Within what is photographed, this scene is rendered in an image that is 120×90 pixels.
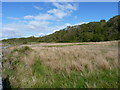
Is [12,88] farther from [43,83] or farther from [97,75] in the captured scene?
[97,75]

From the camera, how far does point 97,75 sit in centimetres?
383

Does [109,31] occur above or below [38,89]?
above

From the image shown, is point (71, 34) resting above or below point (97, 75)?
above

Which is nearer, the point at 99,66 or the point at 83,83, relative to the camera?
the point at 83,83

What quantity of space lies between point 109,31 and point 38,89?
65.5 meters

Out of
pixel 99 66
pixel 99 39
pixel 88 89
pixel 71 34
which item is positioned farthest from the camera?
pixel 71 34

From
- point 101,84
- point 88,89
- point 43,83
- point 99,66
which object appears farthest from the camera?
point 99,66

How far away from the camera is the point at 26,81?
357 centimetres

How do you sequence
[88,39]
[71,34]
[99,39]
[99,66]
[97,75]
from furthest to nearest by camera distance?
[71,34] < [88,39] < [99,39] < [99,66] < [97,75]

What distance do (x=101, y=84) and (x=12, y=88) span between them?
8.79 feet

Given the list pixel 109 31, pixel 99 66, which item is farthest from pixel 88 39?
pixel 99 66

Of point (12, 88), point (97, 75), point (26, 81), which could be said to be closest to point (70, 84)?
point (97, 75)

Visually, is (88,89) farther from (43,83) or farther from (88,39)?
(88,39)

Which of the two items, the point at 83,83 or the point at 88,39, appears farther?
the point at 88,39
